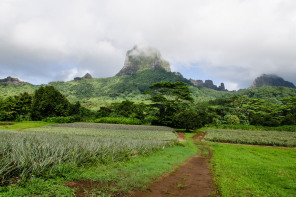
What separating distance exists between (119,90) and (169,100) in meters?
99.5

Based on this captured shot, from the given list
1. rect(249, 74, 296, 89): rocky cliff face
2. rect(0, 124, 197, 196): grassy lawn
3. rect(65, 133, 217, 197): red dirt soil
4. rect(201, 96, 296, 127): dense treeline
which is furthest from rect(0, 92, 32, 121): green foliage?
rect(249, 74, 296, 89): rocky cliff face

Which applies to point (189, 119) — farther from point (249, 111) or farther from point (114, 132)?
point (249, 111)

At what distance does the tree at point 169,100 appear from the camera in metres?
34.2

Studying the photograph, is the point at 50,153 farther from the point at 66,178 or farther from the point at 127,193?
the point at 127,193

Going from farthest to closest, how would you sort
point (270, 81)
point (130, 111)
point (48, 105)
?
point (270, 81)
point (130, 111)
point (48, 105)

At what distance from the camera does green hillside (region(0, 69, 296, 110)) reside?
102875 mm

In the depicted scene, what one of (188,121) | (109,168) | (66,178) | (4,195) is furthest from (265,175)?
(188,121)

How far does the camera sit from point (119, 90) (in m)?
130

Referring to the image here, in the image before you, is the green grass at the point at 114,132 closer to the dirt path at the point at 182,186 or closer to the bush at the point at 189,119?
the bush at the point at 189,119

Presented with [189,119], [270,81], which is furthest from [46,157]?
A: [270,81]

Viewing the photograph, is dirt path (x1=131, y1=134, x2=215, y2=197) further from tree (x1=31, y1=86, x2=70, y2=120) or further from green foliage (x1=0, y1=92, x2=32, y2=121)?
tree (x1=31, y1=86, x2=70, y2=120)

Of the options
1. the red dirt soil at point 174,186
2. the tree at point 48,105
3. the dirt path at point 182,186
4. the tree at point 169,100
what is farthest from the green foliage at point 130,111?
the red dirt soil at point 174,186

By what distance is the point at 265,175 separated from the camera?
6.88 m

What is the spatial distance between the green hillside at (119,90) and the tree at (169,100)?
214 ft
